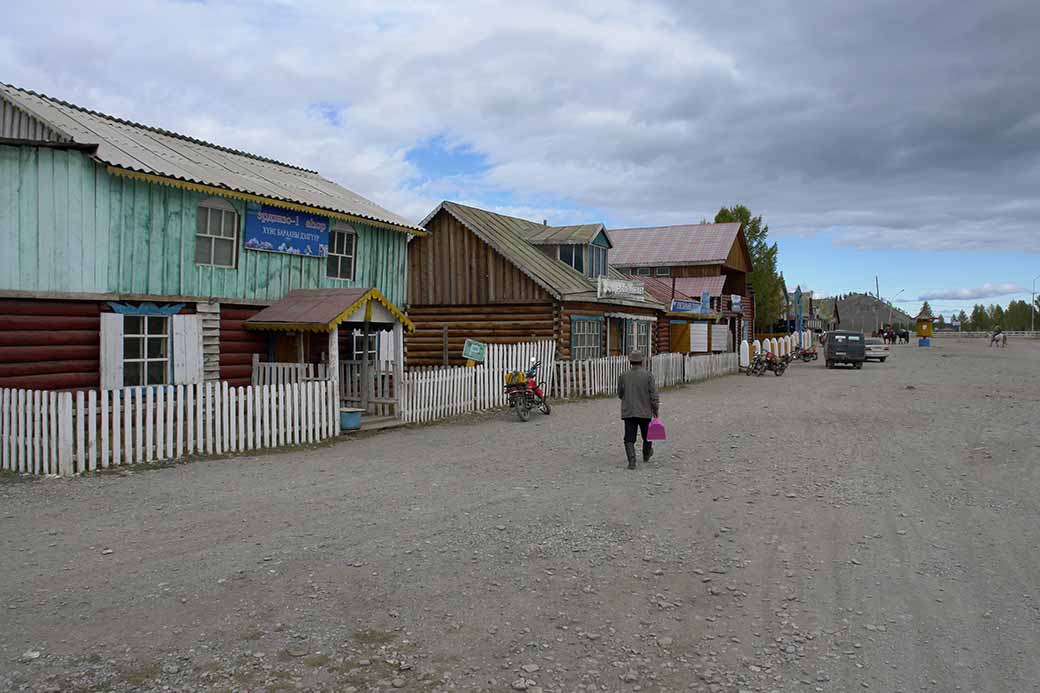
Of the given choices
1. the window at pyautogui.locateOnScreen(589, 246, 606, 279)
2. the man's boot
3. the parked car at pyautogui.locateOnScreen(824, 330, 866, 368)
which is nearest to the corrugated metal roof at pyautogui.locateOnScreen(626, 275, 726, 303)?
the parked car at pyautogui.locateOnScreen(824, 330, 866, 368)

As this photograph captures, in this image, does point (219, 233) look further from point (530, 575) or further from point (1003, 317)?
point (1003, 317)

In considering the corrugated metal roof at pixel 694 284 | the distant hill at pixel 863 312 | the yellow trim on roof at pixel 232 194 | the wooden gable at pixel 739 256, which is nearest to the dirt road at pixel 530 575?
the yellow trim on roof at pixel 232 194

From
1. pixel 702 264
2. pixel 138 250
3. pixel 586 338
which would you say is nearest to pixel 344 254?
pixel 138 250

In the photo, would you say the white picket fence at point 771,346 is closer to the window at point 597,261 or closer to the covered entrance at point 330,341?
the window at point 597,261

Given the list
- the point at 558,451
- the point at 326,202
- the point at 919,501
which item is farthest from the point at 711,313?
the point at 919,501

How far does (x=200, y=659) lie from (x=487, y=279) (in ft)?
67.0

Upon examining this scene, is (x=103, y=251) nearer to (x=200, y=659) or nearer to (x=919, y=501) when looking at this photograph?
(x=200, y=659)

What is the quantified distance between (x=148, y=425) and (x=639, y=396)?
23.0 feet

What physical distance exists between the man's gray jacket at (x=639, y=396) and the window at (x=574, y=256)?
670 inches

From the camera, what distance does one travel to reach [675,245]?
45.7m

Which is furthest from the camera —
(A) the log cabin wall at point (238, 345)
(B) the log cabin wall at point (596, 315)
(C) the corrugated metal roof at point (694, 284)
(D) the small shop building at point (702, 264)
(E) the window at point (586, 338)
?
(D) the small shop building at point (702, 264)

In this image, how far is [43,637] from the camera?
4863 millimetres

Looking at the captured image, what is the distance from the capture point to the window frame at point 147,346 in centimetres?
1331

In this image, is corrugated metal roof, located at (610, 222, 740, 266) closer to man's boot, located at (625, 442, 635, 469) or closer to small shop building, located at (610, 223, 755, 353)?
small shop building, located at (610, 223, 755, 353)
